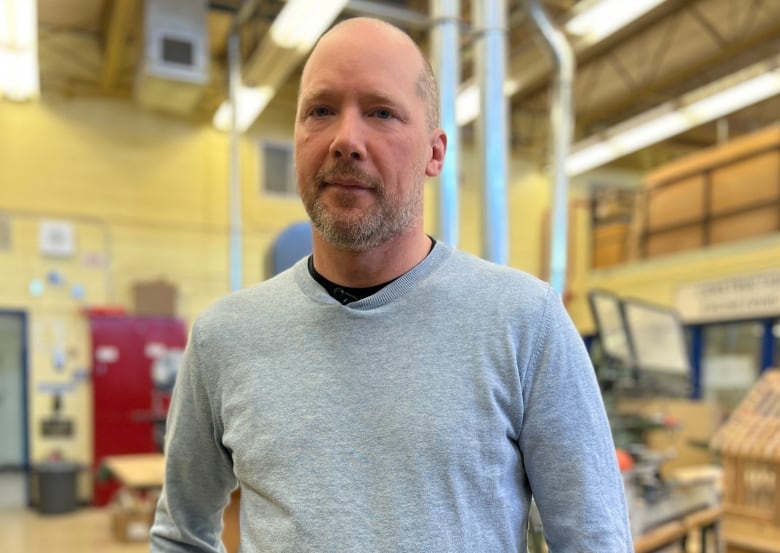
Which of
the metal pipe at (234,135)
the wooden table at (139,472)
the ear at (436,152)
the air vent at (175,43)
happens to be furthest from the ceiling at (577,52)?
the ear at (436,152)

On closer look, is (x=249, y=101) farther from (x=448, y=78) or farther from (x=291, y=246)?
(x=448, y=78)

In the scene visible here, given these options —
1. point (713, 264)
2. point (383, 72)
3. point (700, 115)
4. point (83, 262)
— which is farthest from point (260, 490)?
point (713, 264)

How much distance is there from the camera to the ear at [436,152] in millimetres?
1018

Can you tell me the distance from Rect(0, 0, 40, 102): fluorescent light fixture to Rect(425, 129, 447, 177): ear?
4.60 metres

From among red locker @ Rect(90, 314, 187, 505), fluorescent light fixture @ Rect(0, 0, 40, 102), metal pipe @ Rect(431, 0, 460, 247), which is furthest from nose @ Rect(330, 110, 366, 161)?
red locker @ Rect(90, 314, 187, 505)

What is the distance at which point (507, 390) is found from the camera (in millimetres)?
896

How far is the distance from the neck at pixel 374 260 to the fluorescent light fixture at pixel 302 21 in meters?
3.48

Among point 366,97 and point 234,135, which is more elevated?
point 234,135

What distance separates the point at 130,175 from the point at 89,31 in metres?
1.73

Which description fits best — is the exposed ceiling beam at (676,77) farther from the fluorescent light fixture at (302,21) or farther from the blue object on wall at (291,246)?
the blue object on wall at (291,246)

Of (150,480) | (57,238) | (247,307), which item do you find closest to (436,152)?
(247,307)

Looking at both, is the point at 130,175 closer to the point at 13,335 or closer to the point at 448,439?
the point at 13,335

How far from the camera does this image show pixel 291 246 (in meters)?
2.45

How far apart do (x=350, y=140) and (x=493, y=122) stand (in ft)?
2.77
